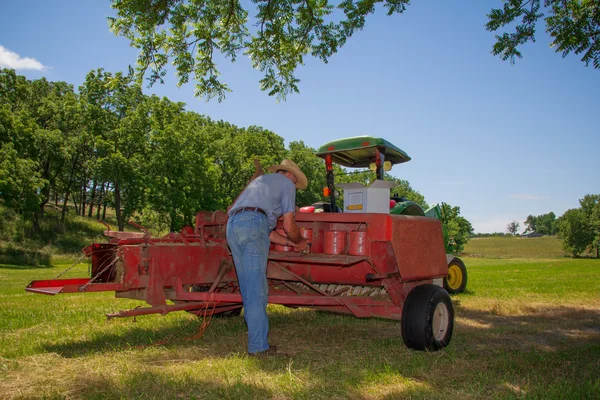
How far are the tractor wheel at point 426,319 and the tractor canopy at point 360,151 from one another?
2608mm

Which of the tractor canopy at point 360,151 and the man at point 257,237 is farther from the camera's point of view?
the tractor canopy at point 360,151

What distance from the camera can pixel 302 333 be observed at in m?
5.70

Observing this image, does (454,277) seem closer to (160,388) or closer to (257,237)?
(257,237)

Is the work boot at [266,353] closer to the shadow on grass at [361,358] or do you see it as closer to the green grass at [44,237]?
the shadow on grass at [361,358]

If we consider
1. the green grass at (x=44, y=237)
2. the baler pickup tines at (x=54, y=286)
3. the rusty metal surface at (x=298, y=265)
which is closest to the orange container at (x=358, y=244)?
the rusty metal surface at (x=298, y=265)

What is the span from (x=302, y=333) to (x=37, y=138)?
A: 31.8 meters

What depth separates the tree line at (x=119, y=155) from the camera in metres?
28.2

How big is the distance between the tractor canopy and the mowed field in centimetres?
248

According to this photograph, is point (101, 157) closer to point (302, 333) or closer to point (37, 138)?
point (37, 138)

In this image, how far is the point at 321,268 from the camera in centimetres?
537

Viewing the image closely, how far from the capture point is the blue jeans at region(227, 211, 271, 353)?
14.6 feet

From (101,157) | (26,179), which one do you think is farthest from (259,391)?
(101,157)

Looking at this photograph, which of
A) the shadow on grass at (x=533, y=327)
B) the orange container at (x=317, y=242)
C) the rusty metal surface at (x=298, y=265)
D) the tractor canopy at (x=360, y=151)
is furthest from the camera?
the tractor canopy at (x=360, y=151)

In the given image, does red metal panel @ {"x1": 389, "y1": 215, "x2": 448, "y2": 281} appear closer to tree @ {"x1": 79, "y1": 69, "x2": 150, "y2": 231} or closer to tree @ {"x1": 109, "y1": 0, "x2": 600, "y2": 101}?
tree @ {"x1": 109, "y1": 0, "x2": 600, "y2": 101}
